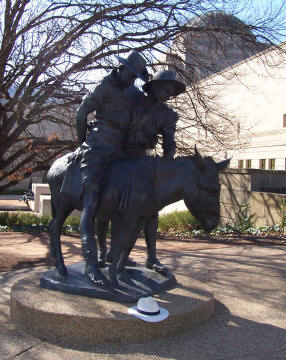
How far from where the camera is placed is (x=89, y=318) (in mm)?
3441

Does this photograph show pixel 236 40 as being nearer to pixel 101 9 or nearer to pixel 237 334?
pixel 101 9

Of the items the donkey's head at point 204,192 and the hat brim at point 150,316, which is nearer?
the hat brim at point 150,316

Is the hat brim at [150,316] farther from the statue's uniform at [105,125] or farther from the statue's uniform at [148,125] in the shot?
the statue's uniform at [148,125]

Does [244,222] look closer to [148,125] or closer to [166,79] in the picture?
[148,125]

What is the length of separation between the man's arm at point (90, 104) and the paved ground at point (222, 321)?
2276 millimetres

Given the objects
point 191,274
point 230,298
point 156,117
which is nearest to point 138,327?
point 230,298

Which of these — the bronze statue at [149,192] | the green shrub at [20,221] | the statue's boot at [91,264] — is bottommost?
the green shrub at [20,221]

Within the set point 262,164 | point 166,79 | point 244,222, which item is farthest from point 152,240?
point 262,164

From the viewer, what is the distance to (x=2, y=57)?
367 inches

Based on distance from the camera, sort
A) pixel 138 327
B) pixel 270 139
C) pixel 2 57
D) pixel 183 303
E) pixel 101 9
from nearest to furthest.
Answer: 1. pixel 138 327
2. pixel 183 303
3. pixel 2 57
4. pixel 101 9
5. pixel 270 139

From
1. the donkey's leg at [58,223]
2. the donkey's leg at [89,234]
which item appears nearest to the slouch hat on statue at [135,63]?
the donkey's leg at [89,234]

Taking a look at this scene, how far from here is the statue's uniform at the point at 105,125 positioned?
4301 millimetres

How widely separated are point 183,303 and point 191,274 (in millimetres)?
2252

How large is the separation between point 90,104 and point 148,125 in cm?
72
